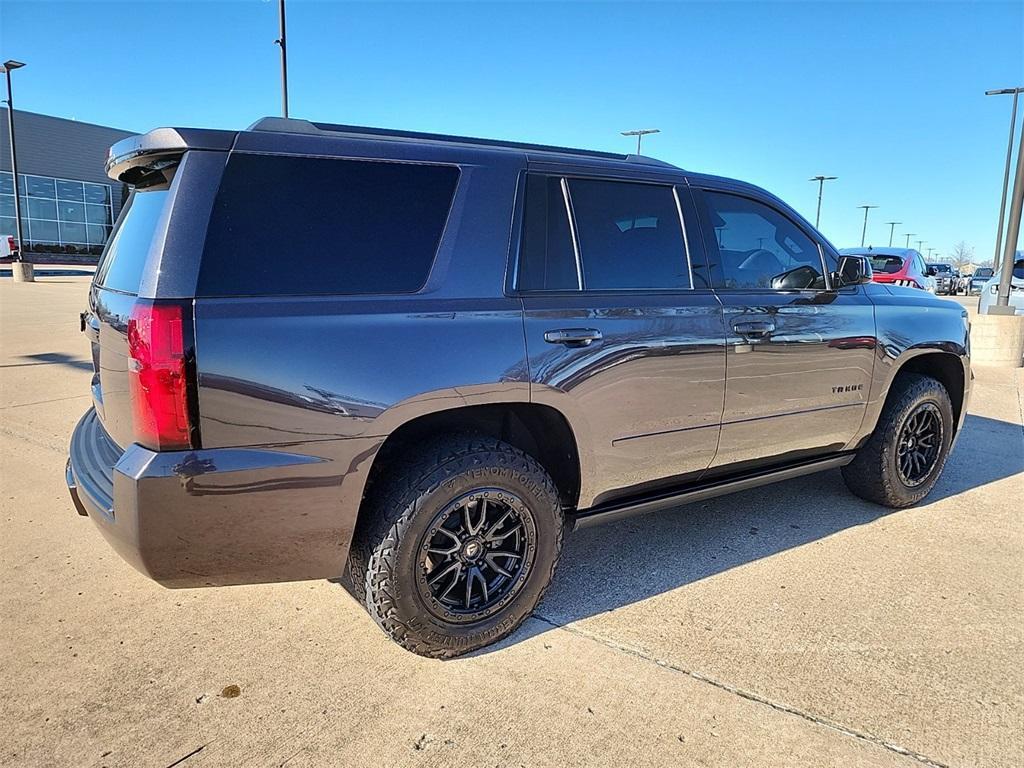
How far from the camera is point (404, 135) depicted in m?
2.91

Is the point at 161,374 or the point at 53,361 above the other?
the point at 161,374

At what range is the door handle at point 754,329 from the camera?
11.1ft

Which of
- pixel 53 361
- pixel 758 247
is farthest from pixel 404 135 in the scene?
pixel 53 361

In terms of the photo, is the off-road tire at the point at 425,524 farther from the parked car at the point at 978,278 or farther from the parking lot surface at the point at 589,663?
the parked car at the point at 978,278

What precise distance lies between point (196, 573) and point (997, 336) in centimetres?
1135

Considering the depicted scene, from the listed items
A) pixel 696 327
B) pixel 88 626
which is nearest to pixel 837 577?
pixel 696 327

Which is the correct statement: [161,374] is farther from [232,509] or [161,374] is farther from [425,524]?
[425,524]

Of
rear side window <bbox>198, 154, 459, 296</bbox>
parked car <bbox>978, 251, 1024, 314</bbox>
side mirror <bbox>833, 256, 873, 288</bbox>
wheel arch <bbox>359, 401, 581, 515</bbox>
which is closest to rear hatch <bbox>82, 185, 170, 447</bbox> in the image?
rear side window <bbox>198, 154, 459, 296</bbox>

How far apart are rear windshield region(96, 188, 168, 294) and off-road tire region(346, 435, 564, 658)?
1.13 metres

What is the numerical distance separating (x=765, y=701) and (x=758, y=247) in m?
2.26

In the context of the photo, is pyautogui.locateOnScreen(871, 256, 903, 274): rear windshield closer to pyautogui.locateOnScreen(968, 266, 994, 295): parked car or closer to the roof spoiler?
the roof spoiler

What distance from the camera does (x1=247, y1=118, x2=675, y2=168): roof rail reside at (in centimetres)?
252

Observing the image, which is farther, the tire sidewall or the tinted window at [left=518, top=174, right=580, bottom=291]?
the tire sidewall

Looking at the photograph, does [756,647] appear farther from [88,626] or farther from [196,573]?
[88,626]
